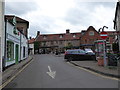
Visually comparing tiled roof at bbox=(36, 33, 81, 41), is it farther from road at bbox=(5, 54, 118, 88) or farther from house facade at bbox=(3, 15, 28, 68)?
road at bbox=(5, 54, 118, 88)

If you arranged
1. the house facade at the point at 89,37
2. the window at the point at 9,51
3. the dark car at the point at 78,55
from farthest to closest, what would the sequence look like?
the house facade at the point at 89,37 → the dark car at the point at 78,55 → the window at the point at 9,51

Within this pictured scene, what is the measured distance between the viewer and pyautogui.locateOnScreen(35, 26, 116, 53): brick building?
63.6m

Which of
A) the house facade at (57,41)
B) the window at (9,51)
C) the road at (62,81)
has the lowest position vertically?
the road at (62,81)

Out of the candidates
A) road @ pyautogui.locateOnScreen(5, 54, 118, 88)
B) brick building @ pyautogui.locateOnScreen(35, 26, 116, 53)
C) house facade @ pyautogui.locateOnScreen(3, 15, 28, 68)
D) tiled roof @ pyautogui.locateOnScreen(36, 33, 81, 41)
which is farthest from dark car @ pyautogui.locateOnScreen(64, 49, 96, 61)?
tiled roof @ pyautogui.locateOnScreen(36, 33, 81, 41)

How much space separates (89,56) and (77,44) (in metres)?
44.4

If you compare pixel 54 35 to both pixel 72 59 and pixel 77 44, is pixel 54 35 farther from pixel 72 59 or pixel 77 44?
pixel 72 59

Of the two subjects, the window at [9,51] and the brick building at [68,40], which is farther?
the brick building at [68,40]

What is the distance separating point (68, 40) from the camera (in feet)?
226

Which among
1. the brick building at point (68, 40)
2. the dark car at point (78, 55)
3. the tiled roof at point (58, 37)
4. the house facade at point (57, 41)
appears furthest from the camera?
the tiled roof at point (58, 37)

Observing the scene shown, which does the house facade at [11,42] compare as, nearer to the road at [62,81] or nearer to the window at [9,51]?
→ the window at [9,51]

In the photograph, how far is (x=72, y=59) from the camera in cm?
2377

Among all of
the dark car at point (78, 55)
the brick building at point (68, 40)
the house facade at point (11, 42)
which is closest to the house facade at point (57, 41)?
the brick building at point (68, 40)

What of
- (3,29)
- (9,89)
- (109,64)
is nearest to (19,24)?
(3,29)

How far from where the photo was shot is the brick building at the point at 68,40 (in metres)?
63.6
